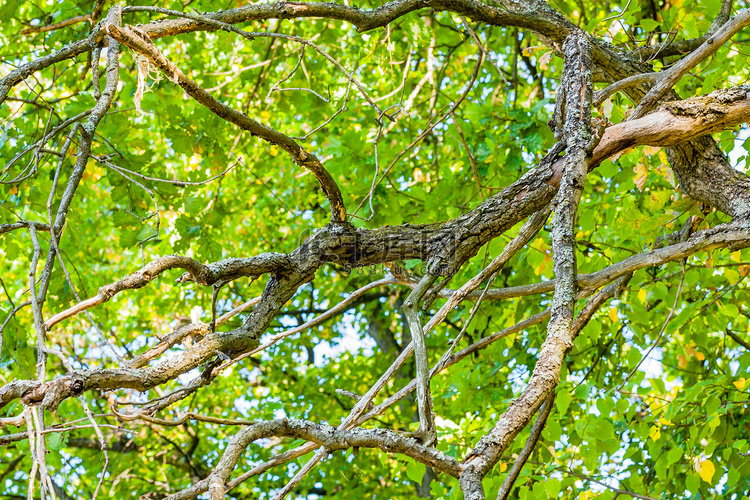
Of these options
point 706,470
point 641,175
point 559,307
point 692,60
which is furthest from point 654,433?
point 559,307

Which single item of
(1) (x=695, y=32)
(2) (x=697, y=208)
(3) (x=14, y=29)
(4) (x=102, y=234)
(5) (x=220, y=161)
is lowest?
(2) (x=697, y=208)

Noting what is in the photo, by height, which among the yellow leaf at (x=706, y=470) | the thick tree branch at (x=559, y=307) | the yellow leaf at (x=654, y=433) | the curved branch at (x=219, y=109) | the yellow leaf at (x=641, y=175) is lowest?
the thick tree branch at (x=559, y=307)

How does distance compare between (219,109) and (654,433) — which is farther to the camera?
(654,433)

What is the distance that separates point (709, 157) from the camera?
2604 mm

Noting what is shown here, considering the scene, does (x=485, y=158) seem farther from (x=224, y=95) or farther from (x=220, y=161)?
(x=224, y=95)

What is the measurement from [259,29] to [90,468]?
494 centimetres

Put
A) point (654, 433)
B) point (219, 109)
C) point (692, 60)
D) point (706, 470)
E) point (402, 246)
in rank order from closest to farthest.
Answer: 1. point (219, 109)
2. point (402, 246)
3. point (692, 60)
4. point (706, 470)
5. point (654, 433)

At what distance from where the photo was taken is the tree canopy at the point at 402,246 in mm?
1680

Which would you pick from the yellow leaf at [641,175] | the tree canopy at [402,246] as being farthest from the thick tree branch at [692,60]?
the yellow leaf at [641,175]

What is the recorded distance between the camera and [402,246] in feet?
7.01

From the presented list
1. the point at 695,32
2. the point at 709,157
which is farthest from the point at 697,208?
the point at 695,32

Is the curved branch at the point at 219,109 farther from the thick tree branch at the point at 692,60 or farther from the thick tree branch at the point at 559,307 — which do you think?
the thick tree branch at the point at 692,60

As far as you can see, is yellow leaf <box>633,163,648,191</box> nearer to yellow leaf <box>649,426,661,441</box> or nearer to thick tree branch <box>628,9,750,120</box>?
thick tree branch <box>628,9,750,120</box>

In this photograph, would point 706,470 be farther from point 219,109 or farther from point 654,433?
point 219,109
